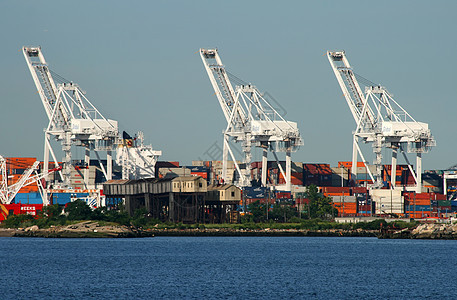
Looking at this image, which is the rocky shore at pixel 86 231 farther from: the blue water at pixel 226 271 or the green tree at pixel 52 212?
the blue water at pixel 226 271

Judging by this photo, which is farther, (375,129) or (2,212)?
(375,129)

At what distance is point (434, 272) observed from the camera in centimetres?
7675

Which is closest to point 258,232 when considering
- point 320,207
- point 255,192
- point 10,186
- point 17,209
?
point 320,207

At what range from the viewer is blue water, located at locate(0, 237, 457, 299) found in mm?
61969

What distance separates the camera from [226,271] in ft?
250

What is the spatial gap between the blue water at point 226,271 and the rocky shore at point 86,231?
15.5 m

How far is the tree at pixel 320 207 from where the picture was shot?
165m

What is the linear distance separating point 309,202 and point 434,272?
310 feet

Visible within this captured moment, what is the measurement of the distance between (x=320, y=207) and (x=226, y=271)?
9288 centimetres

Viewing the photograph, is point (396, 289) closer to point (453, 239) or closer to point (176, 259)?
point (176, 259)

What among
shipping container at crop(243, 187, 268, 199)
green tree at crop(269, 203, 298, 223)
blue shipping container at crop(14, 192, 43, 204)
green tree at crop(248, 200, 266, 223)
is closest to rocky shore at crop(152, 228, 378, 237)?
green tree at crop(248, 200, 266, 223)

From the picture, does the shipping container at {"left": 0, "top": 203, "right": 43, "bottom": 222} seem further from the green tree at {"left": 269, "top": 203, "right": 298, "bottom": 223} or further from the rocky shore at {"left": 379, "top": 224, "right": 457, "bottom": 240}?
the rocky shore at {"left": 379, "top": 224, "right": 457, "bottom": 240}

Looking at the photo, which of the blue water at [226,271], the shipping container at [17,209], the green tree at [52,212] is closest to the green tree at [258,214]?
the green tree at [52,212]

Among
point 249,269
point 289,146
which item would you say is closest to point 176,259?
point 249,269
